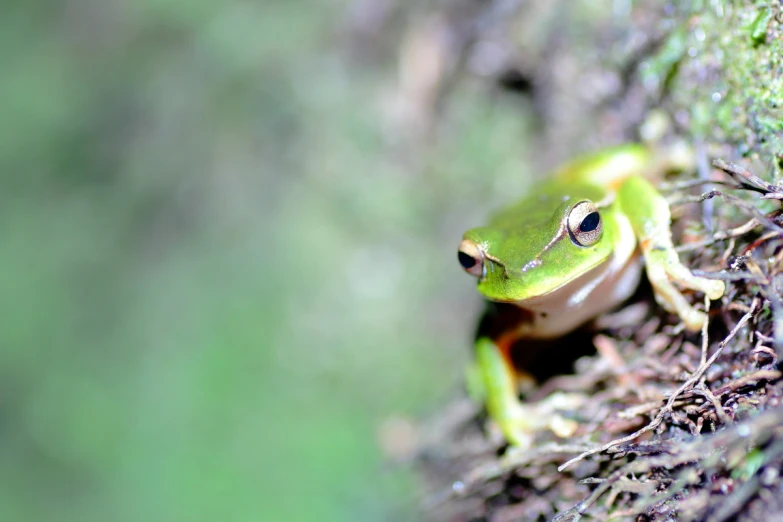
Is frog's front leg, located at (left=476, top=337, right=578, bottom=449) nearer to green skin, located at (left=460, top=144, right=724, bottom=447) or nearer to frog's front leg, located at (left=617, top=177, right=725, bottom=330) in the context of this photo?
green skin, located at (left=460, top=144, right=724, bottom=447)

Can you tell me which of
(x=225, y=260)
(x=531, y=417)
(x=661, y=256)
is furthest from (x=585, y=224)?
(x=225, y=260)

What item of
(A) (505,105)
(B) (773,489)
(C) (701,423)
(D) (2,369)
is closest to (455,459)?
(C) (701,423)

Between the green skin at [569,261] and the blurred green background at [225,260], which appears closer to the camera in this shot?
the green skin at [569,261]

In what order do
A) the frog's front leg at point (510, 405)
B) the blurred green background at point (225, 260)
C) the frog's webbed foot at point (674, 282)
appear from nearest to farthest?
the frog's webbed foot at point (674, 282) < the frog's front leg at point (510, 405) < the blurred green background at point (225, 260)

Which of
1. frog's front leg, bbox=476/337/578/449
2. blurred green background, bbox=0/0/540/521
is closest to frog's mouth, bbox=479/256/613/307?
frog's front leg, bbox=476/337/578/449

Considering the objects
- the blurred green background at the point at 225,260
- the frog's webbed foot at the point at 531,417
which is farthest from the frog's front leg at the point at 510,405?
the blurred green background at the point at 225,260

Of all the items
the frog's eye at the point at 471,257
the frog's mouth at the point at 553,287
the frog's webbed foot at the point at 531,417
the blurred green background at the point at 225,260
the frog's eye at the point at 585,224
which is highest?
the blurred green background at the point at 225,260

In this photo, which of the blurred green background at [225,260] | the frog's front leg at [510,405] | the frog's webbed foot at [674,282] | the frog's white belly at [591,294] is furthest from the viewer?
the blurred green background at [225,260]

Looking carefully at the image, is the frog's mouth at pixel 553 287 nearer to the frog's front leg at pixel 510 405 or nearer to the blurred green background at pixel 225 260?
the frog's front leg at pixel 510 405
